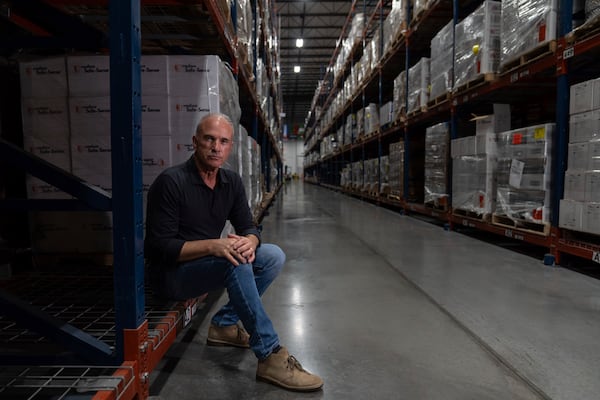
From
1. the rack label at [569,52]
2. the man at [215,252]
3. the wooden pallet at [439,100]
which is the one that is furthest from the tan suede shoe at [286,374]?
the wooden pallet at [439,100]

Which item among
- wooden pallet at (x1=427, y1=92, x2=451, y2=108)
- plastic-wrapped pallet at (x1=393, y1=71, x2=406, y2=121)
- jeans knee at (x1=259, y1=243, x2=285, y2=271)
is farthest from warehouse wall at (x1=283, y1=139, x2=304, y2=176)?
jeans knee at (x1=259, y1=243, x2=285, y2=271)

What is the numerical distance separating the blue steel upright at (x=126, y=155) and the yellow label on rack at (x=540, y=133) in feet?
12.5

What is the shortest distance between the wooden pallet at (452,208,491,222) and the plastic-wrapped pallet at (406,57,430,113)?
1928 millimetres

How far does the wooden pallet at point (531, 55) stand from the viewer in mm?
3730

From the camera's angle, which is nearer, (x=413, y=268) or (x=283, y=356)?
(x=283, y=356)

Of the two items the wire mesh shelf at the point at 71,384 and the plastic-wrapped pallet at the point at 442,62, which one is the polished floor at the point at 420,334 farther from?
the plastic-wrapped pallet at the point at 442,62

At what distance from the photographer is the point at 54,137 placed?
2.43 metres

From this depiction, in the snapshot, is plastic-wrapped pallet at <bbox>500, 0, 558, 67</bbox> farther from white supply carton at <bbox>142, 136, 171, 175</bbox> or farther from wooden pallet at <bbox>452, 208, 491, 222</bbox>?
white supply carton at <bbox>142, 136, 171, 175</bbox>

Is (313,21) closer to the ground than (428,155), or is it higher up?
higher up

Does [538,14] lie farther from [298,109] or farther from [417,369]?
[298,109]

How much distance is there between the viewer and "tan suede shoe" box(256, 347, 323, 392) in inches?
65.5

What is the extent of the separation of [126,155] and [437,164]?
5.65 m

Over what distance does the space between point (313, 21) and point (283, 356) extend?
878 inches

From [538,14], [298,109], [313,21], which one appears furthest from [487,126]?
[298,109]
